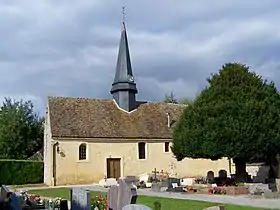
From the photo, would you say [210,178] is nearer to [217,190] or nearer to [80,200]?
[217,190]

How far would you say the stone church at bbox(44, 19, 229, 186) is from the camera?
1593 inches

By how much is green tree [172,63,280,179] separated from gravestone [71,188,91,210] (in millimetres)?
17071

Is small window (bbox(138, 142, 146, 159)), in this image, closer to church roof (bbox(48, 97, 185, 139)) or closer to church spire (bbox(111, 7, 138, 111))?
church roof (bbox(48, 97, 185, 139))

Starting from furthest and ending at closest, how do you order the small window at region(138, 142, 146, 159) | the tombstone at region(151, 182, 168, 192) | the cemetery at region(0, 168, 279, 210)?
the small window at region(138, 142, 146, 159) < the tombstone at region(151, 182, 168, 192) < the cemetery at region(0, 168, 279, 210)

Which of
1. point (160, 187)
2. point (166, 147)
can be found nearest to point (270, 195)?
point (160, 187)

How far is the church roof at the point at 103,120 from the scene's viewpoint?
135ft

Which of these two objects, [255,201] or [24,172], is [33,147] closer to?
[24,172]

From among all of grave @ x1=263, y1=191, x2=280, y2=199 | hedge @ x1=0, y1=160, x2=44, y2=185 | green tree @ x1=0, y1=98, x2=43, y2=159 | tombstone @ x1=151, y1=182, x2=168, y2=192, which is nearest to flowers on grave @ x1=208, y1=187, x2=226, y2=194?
grave @ x1=263, y1=191, x2=280, y2=199

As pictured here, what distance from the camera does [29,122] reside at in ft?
173

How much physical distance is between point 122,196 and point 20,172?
3037 centimetres

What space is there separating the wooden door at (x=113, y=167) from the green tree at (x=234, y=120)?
11501 millimetres

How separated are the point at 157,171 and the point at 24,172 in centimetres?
1276

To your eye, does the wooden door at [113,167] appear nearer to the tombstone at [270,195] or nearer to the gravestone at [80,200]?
the tombstone at [270,195]

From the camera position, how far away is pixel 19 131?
51.0 metres
